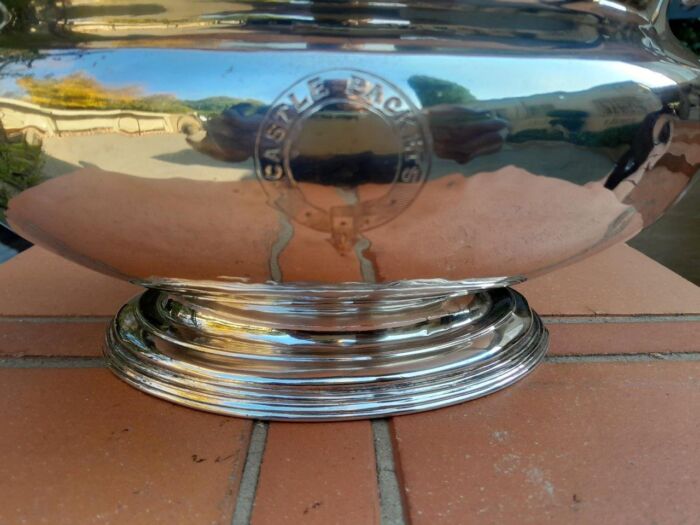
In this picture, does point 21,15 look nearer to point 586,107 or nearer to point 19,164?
point 19,164

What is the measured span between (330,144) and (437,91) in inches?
1.6

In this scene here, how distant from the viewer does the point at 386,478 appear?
0.89ft

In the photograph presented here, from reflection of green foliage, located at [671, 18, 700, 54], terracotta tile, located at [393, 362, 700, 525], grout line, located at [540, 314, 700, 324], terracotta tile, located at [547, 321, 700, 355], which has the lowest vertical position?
grout line, located at [540, 314, 700, 324]

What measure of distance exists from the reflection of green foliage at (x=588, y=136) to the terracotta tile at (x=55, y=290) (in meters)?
0.31

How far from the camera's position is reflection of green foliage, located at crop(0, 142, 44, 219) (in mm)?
259

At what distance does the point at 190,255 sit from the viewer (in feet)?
0.87

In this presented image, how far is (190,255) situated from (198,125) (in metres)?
0.05

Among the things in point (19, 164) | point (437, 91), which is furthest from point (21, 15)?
point (437, 91)

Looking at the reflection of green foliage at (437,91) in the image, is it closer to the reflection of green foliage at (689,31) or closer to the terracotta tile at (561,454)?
the terracotta tile at (561,454)

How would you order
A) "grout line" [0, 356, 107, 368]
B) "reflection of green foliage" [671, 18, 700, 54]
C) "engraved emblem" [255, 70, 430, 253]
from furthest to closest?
"reflection of green foliage" [671, 18, 700, 54], "grout line" [0, 356, 107, 368], "engraved emblem" [255, 70, 430, 253]

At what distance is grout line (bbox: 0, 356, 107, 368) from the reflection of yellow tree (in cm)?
16

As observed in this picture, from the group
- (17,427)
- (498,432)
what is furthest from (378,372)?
(17,427)

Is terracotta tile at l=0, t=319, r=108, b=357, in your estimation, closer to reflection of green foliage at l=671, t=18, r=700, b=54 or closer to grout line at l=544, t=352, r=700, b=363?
grout line at l=544, t=352, r=700, b=363

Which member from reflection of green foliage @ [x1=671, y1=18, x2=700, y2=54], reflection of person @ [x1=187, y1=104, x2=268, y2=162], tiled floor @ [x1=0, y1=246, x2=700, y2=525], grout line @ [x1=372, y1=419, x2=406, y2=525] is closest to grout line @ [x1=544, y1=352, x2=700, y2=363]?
tiled floor @ [x1=0, y1=246, x2=700, y2=525]
